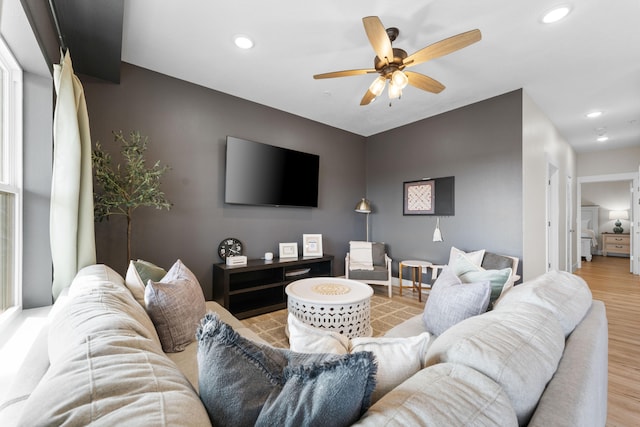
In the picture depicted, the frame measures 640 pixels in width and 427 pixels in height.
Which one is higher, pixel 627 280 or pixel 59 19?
pixel 59 19

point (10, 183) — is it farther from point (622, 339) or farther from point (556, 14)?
point (622, 339)

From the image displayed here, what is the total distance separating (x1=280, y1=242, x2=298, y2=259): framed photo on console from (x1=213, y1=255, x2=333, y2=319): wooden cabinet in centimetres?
15

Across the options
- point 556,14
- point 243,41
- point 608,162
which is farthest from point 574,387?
point 608,162

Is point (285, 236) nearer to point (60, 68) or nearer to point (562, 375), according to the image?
point (60, 68)

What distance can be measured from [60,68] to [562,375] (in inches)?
111

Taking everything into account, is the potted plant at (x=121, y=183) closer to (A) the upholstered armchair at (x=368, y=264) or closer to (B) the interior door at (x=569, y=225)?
(A) the upholstered armchair at (x=368, y=264)

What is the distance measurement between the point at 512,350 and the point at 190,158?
3.25m

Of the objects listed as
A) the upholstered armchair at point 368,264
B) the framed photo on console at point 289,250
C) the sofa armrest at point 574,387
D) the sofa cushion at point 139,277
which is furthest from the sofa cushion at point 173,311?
the upholstered armchair at point 368,264

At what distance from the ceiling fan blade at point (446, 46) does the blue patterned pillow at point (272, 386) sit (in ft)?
6.67

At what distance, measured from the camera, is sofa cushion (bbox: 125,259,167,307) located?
1.47 metres

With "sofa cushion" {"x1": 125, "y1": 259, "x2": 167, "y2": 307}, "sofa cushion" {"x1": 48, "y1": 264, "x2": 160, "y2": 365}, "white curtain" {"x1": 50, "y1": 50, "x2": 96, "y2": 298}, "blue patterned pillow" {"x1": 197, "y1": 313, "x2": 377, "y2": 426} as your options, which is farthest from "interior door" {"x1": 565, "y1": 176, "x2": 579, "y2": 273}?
"white curtain" {"x1": 50, "y1": 50, "x2": 96, "y2": 298}

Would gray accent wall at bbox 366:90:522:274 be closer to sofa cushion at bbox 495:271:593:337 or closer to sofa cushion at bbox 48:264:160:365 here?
sofa cushion at bbox 495:271:593:337

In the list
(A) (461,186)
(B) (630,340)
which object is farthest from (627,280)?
(A) (461,186)

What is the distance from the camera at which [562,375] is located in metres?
0.79
